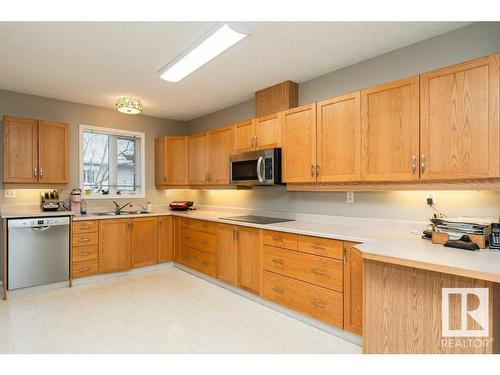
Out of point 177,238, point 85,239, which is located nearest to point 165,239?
point 177,238

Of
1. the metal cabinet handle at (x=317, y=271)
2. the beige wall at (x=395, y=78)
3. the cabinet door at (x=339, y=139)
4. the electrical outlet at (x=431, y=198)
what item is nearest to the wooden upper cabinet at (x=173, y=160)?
the beige wall at (x=395, y=78)

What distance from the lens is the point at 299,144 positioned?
3090 millimetres

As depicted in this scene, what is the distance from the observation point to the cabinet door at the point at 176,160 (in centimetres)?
488

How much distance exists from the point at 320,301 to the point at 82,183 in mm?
3795

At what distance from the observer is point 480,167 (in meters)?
1.94

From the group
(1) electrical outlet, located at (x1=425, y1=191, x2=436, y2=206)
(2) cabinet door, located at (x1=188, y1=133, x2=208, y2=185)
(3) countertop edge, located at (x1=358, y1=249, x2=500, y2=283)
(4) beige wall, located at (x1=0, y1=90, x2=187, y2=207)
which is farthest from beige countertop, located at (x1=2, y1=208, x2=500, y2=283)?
(2) cabinet door, located at (x1=188, y1=133, x2=208, y2=185)

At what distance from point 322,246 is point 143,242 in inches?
114

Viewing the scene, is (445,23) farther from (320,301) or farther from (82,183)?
(82,183)

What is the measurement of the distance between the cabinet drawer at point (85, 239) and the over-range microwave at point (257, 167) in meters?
2.02

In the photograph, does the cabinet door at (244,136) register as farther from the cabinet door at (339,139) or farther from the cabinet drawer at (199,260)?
the cabinet drawer at (199,260)

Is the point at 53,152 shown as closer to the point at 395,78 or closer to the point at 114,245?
the point at 114,245

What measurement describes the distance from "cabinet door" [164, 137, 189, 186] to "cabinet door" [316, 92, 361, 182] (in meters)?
2.66

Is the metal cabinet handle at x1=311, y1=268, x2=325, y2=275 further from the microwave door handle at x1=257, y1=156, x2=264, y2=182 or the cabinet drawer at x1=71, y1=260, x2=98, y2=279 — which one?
the cabinet drawer at x1=71, y1=260, x2=98, y2=279

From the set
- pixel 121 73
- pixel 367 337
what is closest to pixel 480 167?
pixel 367 337
